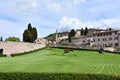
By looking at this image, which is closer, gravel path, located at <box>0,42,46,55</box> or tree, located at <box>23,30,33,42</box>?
gravel path, located at <box>0,42,46,55</box>

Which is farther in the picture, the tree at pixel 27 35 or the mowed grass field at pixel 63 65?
the tree at pixel 27 35

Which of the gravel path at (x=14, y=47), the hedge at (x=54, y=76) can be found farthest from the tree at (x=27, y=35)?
the hedge at (x=54, y=76)

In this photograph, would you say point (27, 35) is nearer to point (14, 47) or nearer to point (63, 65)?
point (14, 47)

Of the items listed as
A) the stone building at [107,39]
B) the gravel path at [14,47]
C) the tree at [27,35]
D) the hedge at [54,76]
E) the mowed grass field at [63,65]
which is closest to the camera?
the hedge at [54,76]

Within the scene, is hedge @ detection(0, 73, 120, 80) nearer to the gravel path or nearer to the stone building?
the gravel path

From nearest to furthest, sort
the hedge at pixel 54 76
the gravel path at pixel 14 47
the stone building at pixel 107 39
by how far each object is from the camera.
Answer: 1. the hedge at pixel 54 76
2. the gravel path at pixel 14 47
3. the stone building at pixel 107 39

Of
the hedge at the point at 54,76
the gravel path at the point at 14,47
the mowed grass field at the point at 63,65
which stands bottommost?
the mowed grass field at the point at 63,65

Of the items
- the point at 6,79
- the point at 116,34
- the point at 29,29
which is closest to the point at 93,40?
the point at 116,34

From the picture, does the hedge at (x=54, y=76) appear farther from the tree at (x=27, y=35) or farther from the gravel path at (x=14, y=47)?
the tree at (x=27, y=35)

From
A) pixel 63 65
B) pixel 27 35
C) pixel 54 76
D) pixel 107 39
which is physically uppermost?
pixel 27 35

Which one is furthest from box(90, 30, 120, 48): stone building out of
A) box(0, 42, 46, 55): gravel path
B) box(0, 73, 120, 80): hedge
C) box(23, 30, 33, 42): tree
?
box(0, 73, 120, 80): hedge

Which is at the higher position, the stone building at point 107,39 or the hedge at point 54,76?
the stone building at point 107,39

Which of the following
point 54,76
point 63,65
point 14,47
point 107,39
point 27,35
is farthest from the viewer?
point 107,39

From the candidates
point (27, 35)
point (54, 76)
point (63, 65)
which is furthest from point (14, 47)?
point (54, 76)
